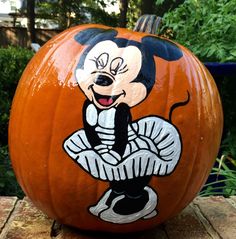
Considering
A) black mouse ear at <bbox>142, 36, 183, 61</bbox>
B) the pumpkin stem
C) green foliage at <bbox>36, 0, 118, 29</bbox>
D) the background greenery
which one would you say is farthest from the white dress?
green foliage at <bbox>36, 0, 118, 29</bbox>

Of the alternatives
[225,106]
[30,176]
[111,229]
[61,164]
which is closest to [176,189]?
[111,229]

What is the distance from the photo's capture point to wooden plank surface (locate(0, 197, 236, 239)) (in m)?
1.88

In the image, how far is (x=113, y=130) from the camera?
5.27 ft

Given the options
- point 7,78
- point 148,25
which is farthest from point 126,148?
point 7,78

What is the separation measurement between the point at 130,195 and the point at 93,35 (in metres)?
0.59

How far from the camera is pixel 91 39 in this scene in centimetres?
176

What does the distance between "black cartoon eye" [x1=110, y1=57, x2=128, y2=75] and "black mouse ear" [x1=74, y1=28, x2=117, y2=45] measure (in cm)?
13

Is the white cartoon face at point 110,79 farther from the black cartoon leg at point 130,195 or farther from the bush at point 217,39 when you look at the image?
the bush at point 217,39

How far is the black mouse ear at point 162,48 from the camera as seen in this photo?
1734mm

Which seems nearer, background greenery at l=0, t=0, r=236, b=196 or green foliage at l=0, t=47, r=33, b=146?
background greenery at l=0, t=0, r=236, b=196

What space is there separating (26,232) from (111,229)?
1.10 ft

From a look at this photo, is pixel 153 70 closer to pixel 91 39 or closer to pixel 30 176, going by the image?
pixel 91 39

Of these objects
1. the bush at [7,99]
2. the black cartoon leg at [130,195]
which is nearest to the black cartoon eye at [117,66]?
the black cartoon leg at [130,195]

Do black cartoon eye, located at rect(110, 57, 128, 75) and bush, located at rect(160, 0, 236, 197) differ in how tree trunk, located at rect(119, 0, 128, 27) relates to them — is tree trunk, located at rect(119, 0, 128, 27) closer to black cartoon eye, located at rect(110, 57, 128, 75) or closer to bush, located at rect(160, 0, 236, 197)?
bush, located at rect(160, 0, 236, 197)
